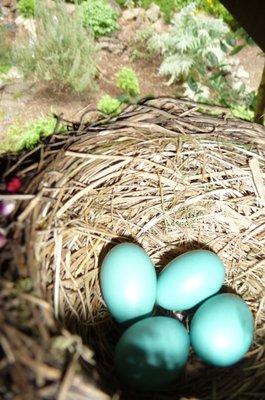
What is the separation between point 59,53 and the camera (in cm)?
165

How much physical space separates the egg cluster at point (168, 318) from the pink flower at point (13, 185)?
241 millimetres

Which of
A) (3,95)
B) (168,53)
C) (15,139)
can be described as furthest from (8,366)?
(168,53)

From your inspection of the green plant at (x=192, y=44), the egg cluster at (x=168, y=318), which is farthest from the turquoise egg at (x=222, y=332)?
the green plant at (x=192, y=44)

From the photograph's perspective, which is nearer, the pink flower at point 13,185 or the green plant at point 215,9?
the pink flower at point 13,185

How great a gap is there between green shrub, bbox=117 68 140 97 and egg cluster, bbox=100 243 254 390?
0.76 m

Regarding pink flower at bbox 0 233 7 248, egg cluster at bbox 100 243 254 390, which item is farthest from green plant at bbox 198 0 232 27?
pink flower at bbox 0 233 7 248

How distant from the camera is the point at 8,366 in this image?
0.70m

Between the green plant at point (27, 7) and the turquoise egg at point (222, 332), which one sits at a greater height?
the green plant at point (27, 7)

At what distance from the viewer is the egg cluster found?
92 cm

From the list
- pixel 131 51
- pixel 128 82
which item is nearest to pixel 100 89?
pixel 128 82

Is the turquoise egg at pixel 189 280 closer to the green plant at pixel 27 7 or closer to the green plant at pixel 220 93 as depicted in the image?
the green plant at pixel 220 93

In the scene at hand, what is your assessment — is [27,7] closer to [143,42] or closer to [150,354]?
[143,42]

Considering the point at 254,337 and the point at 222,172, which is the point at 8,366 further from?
the point at 222,172

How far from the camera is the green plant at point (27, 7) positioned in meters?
1.75
